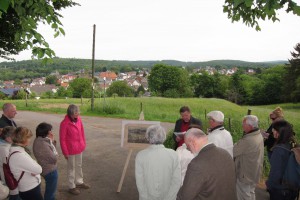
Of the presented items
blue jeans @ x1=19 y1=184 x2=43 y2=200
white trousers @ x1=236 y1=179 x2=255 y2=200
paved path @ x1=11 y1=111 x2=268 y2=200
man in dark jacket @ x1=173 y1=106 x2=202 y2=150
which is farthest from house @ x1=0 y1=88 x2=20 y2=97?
white trousers @ x1=236 y1=179 x2=255 y2=200

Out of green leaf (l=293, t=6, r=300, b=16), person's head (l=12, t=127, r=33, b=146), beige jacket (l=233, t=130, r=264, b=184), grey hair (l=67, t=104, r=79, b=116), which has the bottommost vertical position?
beige jacket (l=233, t=130, r=264, b=184)

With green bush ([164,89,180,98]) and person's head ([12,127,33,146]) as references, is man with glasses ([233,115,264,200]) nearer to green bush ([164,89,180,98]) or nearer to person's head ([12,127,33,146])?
person's head ([12,127,33,146])

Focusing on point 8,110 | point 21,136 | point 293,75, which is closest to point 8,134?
point 21,136

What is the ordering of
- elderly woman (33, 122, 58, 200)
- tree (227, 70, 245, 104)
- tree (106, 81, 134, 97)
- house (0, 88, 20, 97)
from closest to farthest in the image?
elderly woman (33, 122, 58, 200) → house (0, 88, 20, 97) → tree (227, 70, 245, 104) → tree (106, 81, 134, 97)

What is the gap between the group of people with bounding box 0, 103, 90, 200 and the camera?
4691 millimetres

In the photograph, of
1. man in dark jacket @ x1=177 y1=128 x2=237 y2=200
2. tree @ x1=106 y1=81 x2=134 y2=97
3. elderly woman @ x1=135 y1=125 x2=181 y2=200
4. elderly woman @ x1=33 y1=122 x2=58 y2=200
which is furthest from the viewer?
tree @ x1=106 y1=81 x2=134 y2=97

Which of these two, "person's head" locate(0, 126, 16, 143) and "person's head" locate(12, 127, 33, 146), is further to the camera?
"person's head" locate(0, 126, 16, 143)

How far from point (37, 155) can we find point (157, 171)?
260cm

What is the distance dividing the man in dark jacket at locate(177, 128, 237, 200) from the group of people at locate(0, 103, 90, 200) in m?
2.49

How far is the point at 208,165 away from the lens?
3.52 meters

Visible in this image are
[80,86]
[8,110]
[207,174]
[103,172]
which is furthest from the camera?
[80,86]

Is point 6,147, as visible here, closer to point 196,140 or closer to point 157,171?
point 157,171

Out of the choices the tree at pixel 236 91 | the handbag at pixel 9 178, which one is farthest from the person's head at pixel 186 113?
the tree at pixel 236 91

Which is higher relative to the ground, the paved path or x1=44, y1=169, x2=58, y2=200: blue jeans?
x1=44, y1=169, x2=58, y2=200: blue jeans
